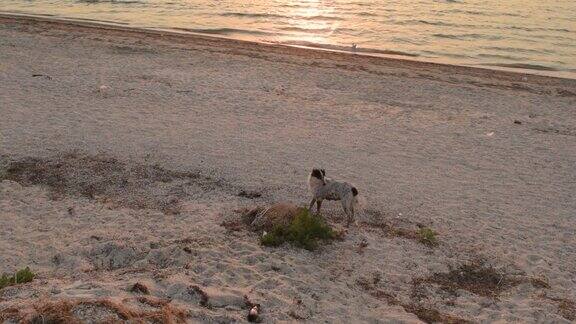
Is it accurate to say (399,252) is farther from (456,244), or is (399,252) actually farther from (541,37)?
(541,37)

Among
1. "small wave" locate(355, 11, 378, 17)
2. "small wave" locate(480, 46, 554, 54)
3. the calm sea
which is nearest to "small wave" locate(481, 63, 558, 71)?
the calm sea

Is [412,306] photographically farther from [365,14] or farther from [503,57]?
[365,14]

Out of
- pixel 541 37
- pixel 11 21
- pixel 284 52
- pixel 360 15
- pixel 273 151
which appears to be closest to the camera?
pixel 273 151

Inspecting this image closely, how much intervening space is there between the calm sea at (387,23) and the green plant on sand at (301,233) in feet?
57.3

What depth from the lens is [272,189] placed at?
10438mm

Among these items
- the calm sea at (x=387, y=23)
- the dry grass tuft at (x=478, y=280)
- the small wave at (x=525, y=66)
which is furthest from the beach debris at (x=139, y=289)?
the small wave at (x=525, y=66)

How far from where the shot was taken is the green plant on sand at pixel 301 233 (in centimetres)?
830

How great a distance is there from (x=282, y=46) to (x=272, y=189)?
1506 cm

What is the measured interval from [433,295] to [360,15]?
92.3 ft

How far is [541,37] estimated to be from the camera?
95.2 ft

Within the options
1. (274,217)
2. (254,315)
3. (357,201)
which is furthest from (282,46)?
(254,315)

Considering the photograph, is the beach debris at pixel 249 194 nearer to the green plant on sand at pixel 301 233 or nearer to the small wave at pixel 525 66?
the green plant on sand at pixel 301 233

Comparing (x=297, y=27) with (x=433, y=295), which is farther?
(x=297, y=27)

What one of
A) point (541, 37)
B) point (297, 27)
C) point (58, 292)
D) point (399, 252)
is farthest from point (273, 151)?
point (541, 37)
